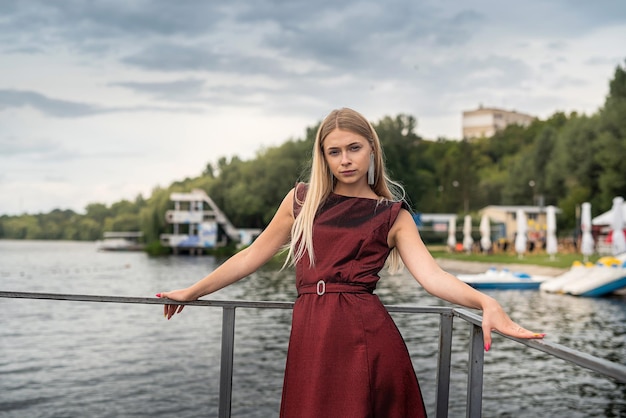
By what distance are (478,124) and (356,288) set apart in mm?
151123

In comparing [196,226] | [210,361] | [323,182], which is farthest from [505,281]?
[196,226]

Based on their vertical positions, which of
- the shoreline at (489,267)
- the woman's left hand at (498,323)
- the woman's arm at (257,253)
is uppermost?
the woman's arm at (257,253)

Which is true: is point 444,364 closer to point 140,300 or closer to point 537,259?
point 140,300

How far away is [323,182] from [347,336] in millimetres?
444

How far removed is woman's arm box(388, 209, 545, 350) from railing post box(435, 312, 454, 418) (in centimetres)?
50

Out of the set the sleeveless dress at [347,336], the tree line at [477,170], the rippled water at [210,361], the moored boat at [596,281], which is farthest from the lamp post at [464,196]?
the sleeveless dress at [347,336]

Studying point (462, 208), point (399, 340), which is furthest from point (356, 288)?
point (462, 208)

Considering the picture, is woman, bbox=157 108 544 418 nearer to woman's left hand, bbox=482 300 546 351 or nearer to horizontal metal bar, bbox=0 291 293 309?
woman's left hand, bbox=482 300 546 351

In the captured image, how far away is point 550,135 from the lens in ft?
209

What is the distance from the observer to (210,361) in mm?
14562

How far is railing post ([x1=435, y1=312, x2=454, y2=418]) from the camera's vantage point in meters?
2.53

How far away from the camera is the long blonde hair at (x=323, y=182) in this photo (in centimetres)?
208

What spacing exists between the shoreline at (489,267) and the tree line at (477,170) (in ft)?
23.9

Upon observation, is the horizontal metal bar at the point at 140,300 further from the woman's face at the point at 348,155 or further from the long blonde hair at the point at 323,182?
the woman's face at the point at 348,155
